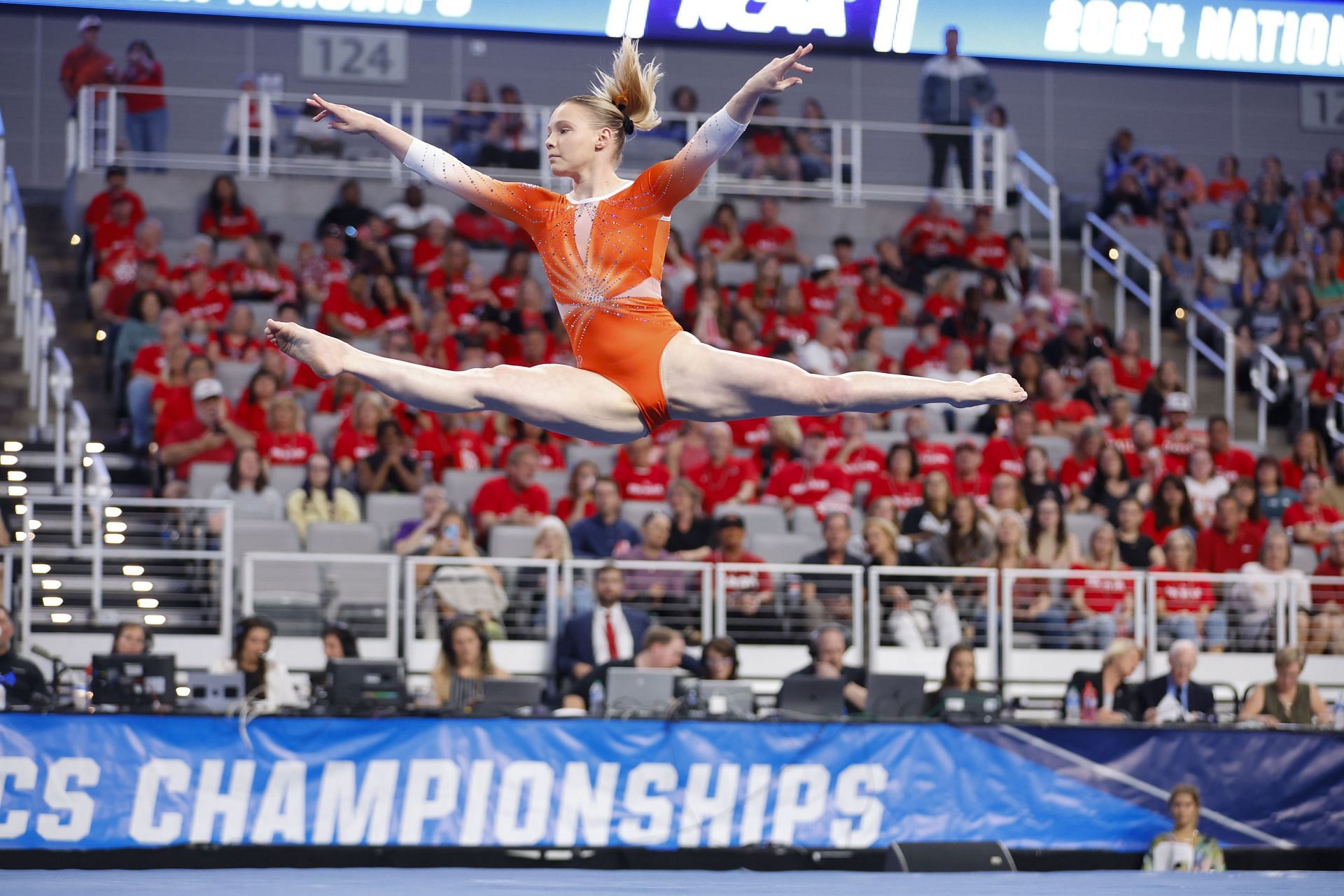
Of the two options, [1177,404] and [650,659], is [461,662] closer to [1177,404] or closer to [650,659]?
[650,659]

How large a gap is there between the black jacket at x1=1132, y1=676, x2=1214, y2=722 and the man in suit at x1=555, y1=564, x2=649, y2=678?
2.91 metres

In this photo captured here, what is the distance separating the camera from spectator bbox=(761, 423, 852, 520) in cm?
1225

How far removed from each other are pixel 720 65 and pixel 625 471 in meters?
8.15

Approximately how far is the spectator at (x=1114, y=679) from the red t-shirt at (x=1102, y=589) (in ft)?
3.04

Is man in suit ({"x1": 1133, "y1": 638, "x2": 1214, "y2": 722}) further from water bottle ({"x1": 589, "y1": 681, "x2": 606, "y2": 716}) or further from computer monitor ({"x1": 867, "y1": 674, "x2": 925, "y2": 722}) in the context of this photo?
water bottle ({"x1": 589, "y1": 681, "x2": 606, "y2": 716})

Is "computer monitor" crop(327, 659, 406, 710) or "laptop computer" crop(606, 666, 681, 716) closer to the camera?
"computer monitor" crop(327, 659, 406, 710)

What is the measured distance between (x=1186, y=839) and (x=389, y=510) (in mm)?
5213

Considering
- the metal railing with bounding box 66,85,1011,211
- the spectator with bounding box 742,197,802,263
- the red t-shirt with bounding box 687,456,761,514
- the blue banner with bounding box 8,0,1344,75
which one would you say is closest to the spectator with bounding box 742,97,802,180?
the metal railing with bounding box 66,85,1011,211

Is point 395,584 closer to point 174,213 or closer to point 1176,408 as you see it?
point 174,213

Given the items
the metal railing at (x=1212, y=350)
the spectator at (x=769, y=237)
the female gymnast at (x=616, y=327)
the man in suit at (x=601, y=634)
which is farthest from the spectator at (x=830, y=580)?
the female gymnast at (x=616, y=327)

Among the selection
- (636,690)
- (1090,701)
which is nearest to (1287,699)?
(1090,701)

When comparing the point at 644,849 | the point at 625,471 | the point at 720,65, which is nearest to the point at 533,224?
the point at 644,849

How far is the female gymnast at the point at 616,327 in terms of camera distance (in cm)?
546

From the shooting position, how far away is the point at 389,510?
37.6 ft
